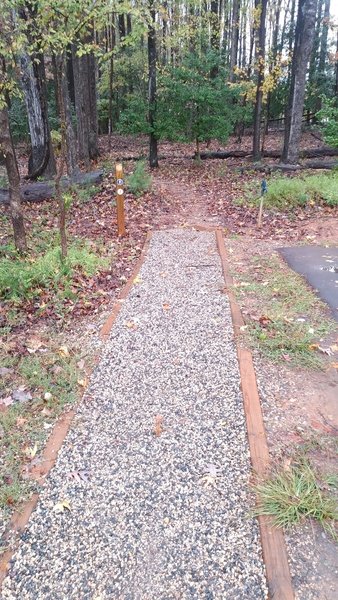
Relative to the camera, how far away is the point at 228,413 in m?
2.88

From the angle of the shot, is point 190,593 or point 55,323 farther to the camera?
point 55,323

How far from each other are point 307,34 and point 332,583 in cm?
1228

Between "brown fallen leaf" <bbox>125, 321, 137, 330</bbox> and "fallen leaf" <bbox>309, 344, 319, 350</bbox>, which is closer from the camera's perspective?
"fallen leaf" <bbox>309, 344, 319, 350</bbox>

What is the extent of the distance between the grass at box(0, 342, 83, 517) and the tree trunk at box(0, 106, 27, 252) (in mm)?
2466

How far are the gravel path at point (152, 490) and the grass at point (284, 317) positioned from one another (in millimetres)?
386

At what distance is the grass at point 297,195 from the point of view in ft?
27.3

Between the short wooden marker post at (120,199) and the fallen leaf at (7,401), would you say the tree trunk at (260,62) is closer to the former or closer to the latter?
the short wooden marker post at (120,199)

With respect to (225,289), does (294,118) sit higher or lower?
higher

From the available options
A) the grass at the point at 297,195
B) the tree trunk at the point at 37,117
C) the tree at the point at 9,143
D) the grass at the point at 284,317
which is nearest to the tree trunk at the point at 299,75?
the grass at the point at 297,195

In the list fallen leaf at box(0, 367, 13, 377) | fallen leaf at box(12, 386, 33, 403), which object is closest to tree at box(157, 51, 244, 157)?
fallen leaf at box(0, 367, 13, 377)

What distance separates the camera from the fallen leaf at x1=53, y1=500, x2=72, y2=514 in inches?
87.7

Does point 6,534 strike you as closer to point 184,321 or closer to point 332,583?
point 332,583

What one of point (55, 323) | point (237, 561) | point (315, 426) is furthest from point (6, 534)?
point (55, 323)

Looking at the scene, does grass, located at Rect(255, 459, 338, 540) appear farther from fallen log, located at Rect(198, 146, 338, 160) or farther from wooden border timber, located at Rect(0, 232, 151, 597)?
fallen log, located at Rect(198, 146, 338, 160)
